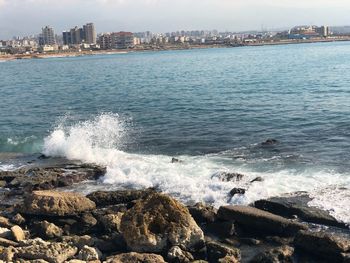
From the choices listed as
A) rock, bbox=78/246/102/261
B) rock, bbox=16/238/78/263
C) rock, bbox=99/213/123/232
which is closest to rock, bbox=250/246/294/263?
rock, bbox=78/246/102/261

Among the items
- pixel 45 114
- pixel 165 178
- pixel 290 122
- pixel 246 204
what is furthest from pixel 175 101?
pixel 246 204

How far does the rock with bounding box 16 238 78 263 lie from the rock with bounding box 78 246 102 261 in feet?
1.24

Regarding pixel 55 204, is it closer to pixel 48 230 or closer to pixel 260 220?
pixel 48 230

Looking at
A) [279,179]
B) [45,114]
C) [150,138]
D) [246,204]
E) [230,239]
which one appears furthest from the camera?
[45,114]

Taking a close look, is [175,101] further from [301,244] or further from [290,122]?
[301,244]

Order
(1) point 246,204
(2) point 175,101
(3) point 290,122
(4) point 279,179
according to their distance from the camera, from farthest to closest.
Result: (2) point 175,101, (3) point 290,122, (4) point 279,179, (1) point 246,204

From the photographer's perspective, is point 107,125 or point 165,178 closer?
point 165,178

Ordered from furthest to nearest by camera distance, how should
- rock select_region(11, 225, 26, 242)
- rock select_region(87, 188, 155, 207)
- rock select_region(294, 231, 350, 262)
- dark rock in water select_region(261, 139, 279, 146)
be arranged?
dark rock in water select_region(261, 139, 279, 146)
rock select_region(87, 188, 155, 207)
rock select_region(11, 225, 26, 242)
rock select_region(294, 231, 350, 262)

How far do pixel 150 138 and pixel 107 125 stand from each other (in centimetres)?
525

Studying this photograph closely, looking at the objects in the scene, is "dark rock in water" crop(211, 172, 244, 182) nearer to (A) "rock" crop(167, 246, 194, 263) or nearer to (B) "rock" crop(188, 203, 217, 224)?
(B) "rock" crop(188, 203, 217, 224)

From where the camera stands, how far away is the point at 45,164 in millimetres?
26344

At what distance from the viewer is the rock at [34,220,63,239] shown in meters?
15.3

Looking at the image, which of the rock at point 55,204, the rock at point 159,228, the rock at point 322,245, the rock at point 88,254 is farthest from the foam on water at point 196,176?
the rock at point 88,254

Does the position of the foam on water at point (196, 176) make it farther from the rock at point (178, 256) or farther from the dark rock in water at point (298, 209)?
the rock at point (178, 256)
